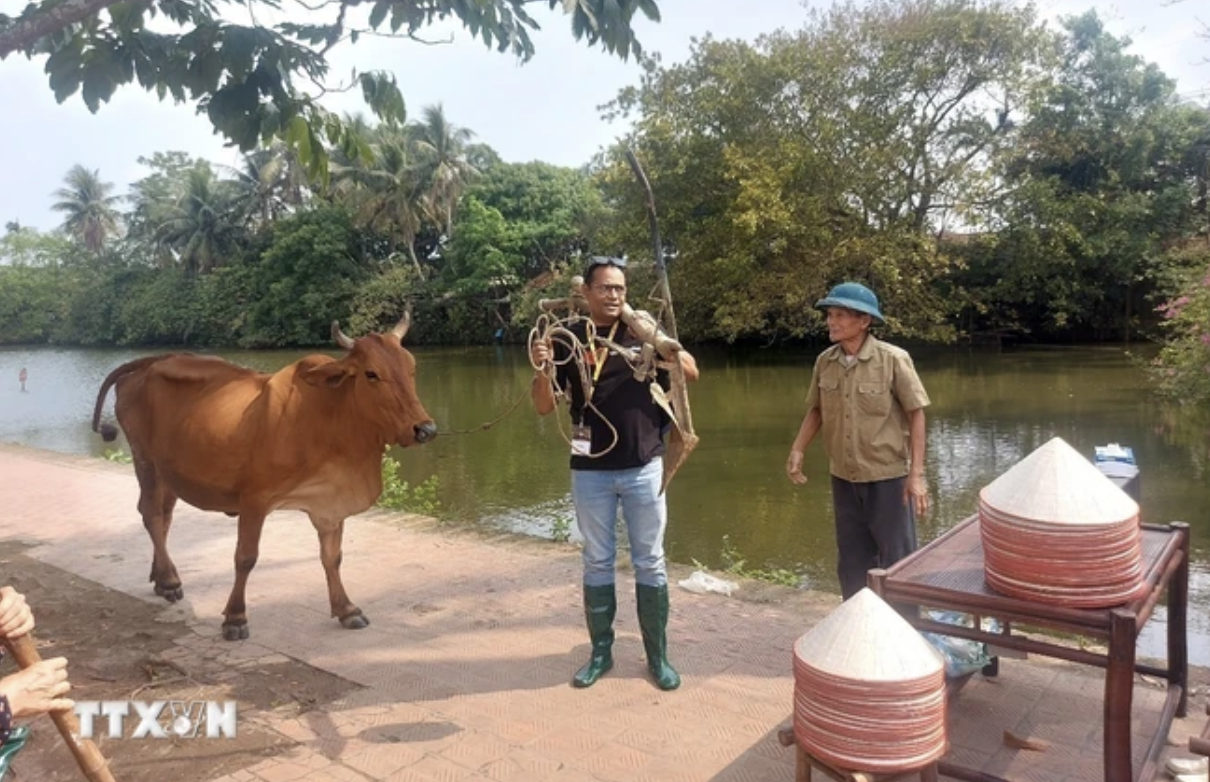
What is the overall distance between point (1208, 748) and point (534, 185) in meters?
32.6

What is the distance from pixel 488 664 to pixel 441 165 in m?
31.9

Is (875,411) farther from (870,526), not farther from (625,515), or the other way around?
(625,515)

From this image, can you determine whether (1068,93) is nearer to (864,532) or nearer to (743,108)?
(743,108)

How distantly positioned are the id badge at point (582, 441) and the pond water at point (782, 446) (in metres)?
3.41

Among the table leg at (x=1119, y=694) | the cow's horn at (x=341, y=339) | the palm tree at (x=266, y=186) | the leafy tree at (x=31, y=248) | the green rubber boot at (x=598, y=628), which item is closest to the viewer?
the table leg at (x=1119, y=694)

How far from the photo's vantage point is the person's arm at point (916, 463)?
3.63m

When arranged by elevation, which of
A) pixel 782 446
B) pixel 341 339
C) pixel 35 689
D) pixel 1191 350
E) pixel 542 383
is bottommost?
pixel 782 446

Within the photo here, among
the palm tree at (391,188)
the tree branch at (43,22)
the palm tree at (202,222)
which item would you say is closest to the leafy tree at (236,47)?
the tree branch at (43,22)

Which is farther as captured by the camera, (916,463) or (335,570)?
(335,570)

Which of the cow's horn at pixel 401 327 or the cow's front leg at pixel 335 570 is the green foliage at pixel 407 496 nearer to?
the cow's front leg at pixel 335 570

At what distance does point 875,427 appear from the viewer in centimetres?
364

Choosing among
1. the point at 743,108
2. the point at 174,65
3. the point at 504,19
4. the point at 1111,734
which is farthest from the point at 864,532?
the point at 743,108

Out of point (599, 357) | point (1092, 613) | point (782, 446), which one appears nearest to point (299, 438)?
point (599, 357)

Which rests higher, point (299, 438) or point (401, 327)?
point (401, 327)
